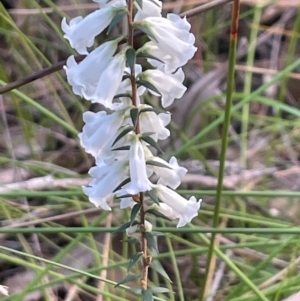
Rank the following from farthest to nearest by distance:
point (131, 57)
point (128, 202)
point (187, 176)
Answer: point (187, 176), point (128, 202), point (131, 57)

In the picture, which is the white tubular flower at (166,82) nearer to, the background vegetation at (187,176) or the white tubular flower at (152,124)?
the white tubular flower at (152,124)

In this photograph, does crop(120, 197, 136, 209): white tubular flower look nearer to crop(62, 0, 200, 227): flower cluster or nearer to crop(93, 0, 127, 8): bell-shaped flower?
crop(62, 0, 200, 227): flower cluster

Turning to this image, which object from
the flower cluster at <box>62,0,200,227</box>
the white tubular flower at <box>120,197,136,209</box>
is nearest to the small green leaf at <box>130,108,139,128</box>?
the flower cluster at <box>62,0,200,227</box>

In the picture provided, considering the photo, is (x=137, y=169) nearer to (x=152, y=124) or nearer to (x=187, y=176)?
(x=152, y=124)

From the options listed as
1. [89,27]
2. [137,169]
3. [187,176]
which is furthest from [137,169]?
[187,176]

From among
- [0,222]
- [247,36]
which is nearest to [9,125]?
[0,222]

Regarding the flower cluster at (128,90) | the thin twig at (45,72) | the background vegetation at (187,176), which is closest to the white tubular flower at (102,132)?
the flower cluster at (128,90)

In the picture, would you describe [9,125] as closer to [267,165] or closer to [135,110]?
[267,165]
